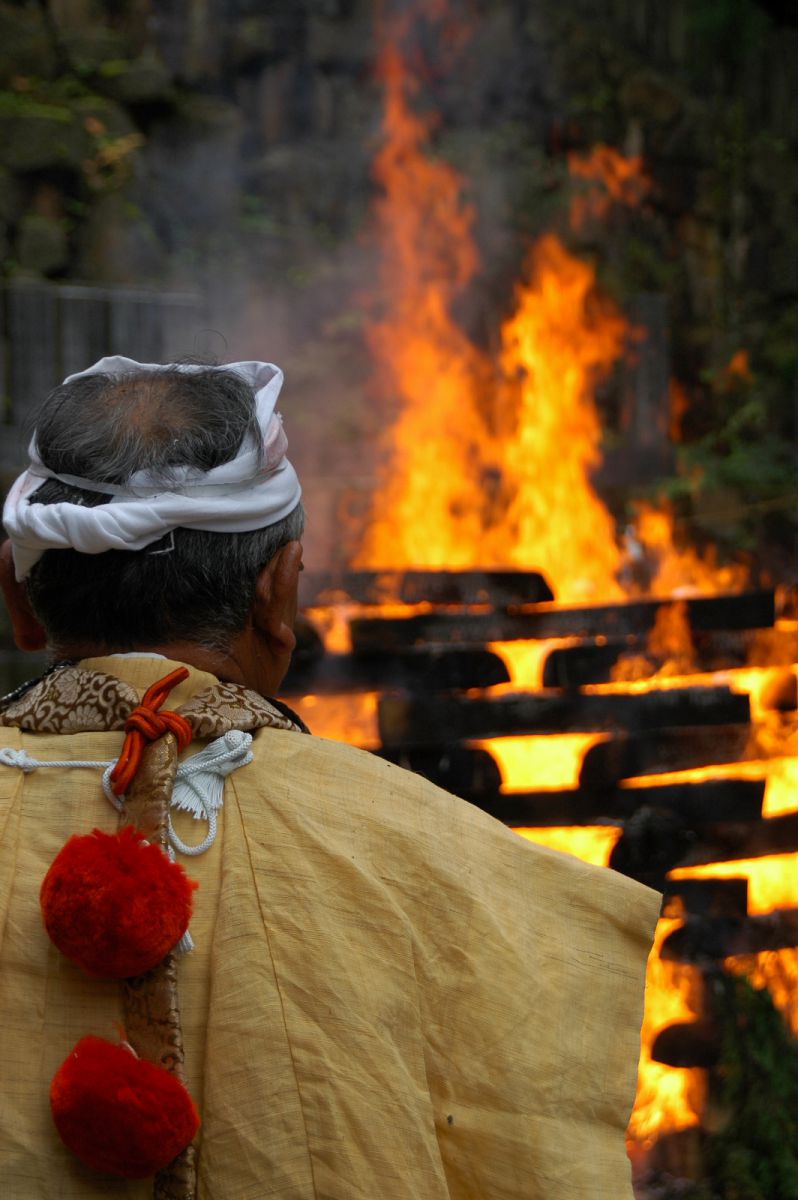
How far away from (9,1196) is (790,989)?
3792 millimetres

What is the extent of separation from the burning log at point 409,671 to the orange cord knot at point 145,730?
9.76ft

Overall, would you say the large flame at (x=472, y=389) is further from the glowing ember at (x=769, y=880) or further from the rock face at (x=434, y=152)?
the glowing ember at (x=769, y=880)

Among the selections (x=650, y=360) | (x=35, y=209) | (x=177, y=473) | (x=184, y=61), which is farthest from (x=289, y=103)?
(x=177, y=473)

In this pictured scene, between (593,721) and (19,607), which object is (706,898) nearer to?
(593,721)

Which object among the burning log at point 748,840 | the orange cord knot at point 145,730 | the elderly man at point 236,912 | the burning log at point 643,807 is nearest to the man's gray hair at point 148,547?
the elderly man at point 236,912

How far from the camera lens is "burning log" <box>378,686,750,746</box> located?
175 inches

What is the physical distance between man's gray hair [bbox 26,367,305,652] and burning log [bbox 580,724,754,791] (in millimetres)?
3043

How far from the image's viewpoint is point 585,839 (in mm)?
4539

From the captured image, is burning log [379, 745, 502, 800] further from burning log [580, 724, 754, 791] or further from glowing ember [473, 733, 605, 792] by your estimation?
burning log [580, 724, 754, 791]

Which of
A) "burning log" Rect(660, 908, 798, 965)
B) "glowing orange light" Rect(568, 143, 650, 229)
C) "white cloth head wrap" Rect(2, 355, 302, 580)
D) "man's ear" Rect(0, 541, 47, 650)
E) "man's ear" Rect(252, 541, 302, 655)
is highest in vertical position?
"white cloth head wrap" Rect(2, 355, 302, 580)

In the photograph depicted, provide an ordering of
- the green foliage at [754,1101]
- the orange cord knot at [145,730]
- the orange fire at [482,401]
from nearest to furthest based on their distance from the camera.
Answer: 1. the orange cord knot at [145,730]
2. the green foliage at [754,1101]
3. the orange fire at [482,401]

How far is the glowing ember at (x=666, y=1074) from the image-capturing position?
14.2 ft

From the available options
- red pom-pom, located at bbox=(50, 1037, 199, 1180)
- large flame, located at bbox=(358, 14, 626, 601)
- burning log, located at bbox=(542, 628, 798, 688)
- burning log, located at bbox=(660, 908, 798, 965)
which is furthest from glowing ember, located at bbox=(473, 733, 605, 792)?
red pom-pom, located at bbox=(50, 1037, 199, 1180)

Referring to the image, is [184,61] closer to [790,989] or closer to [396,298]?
[396,298]
